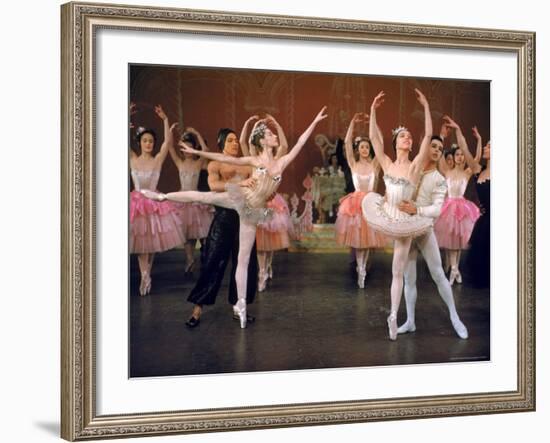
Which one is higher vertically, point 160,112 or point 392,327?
point 160,112

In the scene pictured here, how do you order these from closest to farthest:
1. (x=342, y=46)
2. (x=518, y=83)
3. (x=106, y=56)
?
(x=106, y=56) → (x=342, y=46) → (x=518, y=83)

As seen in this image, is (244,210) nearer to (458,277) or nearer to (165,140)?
(165,140)

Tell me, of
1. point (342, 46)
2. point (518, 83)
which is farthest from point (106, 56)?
point (518, 83)

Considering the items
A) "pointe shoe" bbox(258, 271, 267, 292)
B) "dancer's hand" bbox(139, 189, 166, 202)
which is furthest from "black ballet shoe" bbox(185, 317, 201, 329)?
"dancer's hand" bbox(139, 189, 166, 202)

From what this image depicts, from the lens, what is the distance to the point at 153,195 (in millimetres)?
6473

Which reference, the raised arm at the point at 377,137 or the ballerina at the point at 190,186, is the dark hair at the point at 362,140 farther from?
the ballerina at the point at 190,186

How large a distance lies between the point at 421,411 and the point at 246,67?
2.39 meters

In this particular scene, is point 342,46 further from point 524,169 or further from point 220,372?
point 220,372

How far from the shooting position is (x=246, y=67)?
21.6 ft

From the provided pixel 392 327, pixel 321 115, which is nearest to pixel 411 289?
pixel 392 327

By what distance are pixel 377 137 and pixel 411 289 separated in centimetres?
99

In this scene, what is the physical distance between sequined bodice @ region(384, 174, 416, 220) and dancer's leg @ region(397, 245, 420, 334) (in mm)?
260

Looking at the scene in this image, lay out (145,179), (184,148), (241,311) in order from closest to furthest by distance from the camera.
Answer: (145,179), (184,148), (241,311)

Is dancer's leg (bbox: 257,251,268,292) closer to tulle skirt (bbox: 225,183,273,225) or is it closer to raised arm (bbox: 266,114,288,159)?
tulle skirt (bbox: 225,183,273,225)
